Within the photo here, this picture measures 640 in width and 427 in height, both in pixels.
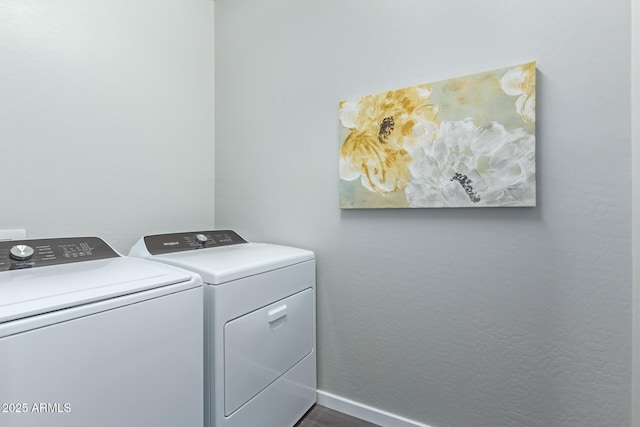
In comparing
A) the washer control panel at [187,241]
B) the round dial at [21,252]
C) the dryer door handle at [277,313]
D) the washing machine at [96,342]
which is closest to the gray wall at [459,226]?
the washer control panel at [187,241]

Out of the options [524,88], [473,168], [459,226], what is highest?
[524,88]

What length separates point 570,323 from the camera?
1.16 meters

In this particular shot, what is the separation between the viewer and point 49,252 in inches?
45.6

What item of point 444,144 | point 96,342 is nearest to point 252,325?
point 96,342

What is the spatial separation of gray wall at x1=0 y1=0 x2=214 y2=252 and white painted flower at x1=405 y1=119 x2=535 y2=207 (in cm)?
140

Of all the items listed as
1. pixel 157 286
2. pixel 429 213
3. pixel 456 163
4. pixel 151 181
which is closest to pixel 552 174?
pixel 456 163

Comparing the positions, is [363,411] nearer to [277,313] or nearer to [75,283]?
[277,313]

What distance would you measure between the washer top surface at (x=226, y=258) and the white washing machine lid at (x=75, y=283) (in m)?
0.09

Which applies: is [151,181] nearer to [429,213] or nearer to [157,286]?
[157,286]

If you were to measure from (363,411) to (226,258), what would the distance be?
104 centimetres

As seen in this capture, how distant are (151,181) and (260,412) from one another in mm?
1328

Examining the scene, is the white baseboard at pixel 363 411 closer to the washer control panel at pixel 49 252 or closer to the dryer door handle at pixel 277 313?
the dryer door handle at pixel 277 313

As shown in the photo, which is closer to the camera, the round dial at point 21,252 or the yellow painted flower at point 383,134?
the round dial at point 21,252

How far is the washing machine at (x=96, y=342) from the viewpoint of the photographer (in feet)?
2.22
